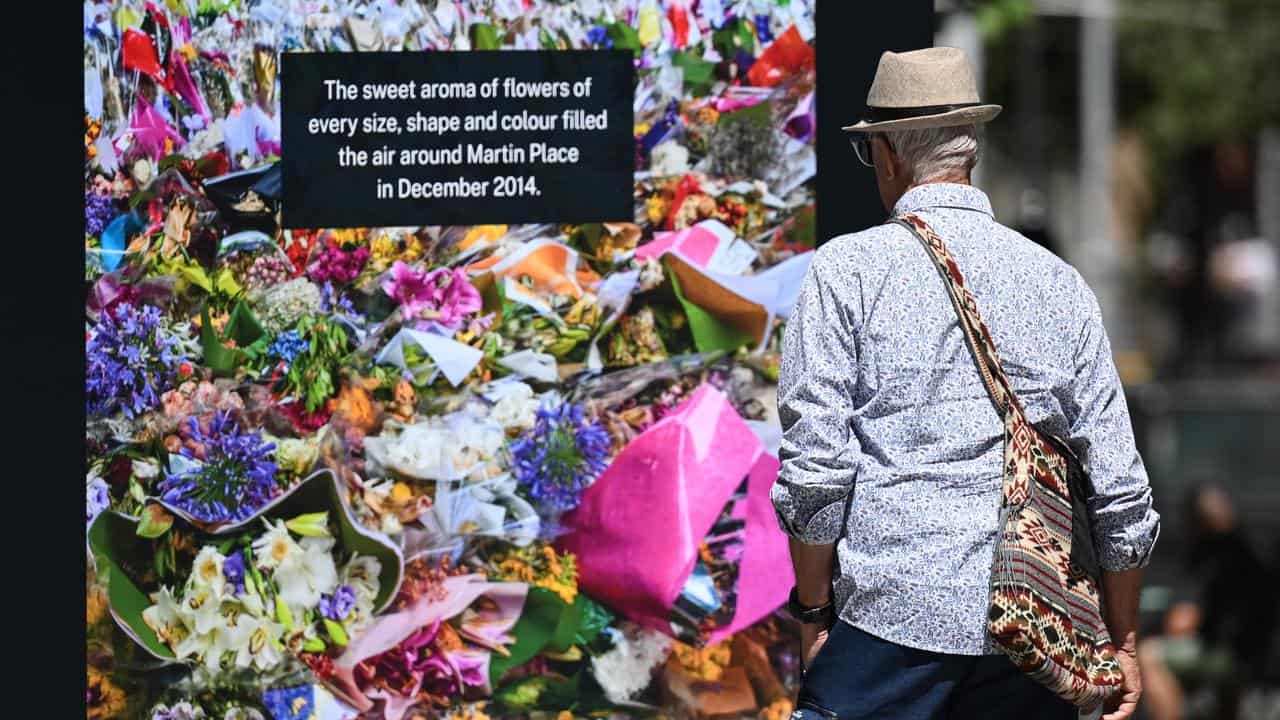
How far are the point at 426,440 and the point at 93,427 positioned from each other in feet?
2.23

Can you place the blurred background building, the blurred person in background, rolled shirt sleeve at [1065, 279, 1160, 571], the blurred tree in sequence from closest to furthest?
rolled shirt sleeve at [1065, 279, 1160, 571] → the blurred person in background → the blurred background building → the blurred tree

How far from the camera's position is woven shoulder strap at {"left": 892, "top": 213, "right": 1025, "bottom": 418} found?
2.71m

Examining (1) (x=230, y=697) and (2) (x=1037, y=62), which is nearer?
(1) (x=230, y=697)

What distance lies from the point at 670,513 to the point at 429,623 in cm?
56

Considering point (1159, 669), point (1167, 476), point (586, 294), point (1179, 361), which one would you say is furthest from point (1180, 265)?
point (586, 294)

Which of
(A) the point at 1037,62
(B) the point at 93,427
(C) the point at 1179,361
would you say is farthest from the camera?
(A) the point at 1037,62

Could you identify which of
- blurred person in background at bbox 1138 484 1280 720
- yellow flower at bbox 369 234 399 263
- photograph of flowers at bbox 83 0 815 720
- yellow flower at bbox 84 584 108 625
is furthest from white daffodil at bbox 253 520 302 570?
blurred person in background at bbox 1138 484 1280 720

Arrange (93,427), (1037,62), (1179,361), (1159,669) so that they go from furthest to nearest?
1. (1037,62)
2. (1179,361)
3. (1159,669)
4. (93,427)

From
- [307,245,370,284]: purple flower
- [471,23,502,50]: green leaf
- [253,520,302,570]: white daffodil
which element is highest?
[471,23,502,50]: green leaf

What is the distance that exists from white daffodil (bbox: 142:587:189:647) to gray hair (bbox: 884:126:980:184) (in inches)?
69.6

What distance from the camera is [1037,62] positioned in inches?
902

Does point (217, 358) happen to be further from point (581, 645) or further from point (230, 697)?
point (581, 645)

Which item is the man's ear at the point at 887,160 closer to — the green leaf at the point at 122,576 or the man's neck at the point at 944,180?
the man's neck at the point at 944,180

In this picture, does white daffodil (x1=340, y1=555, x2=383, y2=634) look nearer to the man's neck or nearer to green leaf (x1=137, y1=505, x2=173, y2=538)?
green leaf (x1=137, y1=505, x2=173, y2=538)
